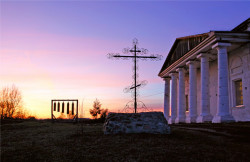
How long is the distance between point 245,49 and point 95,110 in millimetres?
36624

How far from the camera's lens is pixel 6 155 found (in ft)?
19.6

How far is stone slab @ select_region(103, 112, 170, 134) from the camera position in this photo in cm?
850

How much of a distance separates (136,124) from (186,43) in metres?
19.0

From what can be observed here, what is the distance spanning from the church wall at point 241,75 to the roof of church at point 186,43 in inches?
72.0

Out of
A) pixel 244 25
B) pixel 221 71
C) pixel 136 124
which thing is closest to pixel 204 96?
pixel 221 71

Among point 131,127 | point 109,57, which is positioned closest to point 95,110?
point 109,57

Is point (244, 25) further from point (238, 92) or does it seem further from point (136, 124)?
point (136, 124)

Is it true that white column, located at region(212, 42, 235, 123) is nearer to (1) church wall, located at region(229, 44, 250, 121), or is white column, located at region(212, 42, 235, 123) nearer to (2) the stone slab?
(1) church wall, located at region(229, 44, 250, 121)

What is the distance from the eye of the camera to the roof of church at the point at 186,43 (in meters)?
20.1

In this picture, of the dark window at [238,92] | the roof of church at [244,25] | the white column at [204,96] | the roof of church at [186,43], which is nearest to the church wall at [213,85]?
the dark window at [238,92]

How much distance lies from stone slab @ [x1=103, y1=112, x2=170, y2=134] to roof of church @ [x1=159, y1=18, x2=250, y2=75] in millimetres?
12674

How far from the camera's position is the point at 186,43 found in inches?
1008

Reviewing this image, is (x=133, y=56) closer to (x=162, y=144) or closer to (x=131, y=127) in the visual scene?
(x=131, y=127)

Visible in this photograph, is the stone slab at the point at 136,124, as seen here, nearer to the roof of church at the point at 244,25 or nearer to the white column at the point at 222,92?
the white column at the point at 222,92
